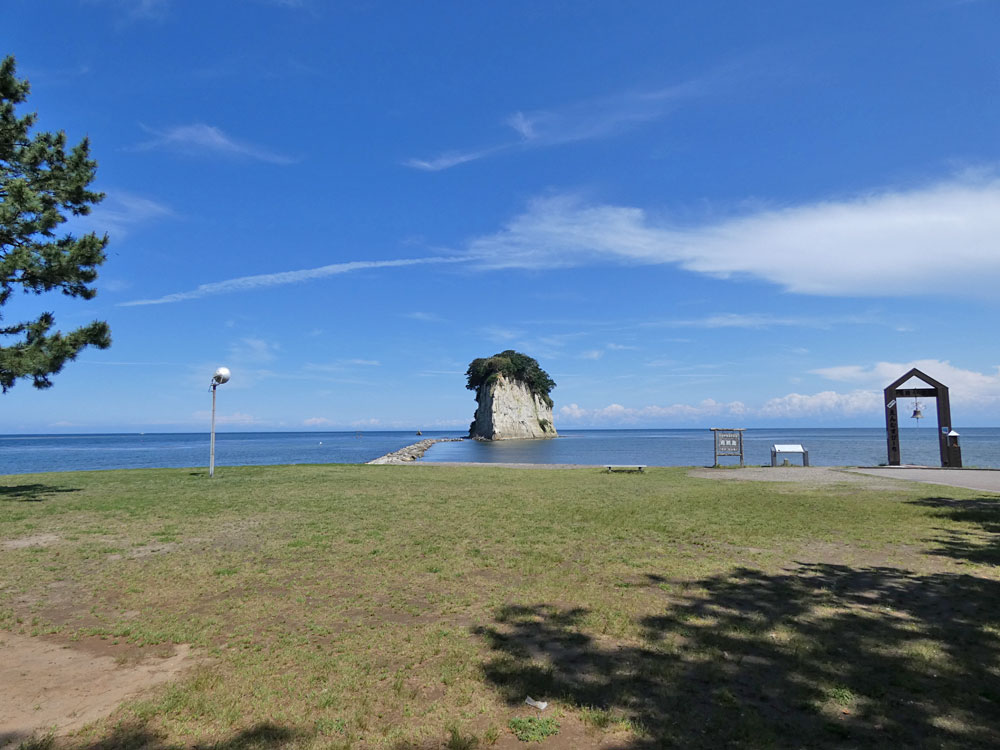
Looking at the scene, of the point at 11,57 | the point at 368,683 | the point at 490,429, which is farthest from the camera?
the point at 490,429

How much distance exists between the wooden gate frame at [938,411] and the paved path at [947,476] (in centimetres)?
153

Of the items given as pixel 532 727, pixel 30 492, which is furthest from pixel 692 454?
pixel 532 727

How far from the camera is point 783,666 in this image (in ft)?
14.7

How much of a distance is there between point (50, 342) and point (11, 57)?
7365 mm

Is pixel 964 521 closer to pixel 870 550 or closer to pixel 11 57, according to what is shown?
pixel 870 550

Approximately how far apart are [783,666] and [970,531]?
8088 millimetres

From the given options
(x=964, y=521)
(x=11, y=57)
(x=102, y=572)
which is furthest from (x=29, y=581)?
(x=964, y=521)

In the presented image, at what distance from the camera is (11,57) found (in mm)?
14453

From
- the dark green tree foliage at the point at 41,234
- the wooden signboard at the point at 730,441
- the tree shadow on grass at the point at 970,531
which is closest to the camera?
the tree shadow on grass at the point at 970,531

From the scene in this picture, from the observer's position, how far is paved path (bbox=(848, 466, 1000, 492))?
17117 millimetres

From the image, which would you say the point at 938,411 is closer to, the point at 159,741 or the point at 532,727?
the point at 532,727

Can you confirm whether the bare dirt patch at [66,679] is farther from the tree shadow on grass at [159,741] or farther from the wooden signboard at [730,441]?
the wooden signboard at [730,441]

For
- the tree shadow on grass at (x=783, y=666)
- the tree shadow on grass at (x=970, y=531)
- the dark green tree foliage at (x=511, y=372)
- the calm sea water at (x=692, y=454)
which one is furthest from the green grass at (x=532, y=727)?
the dark green tree foliage at (x=511, y=372)

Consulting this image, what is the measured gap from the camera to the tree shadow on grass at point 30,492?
15.3m
